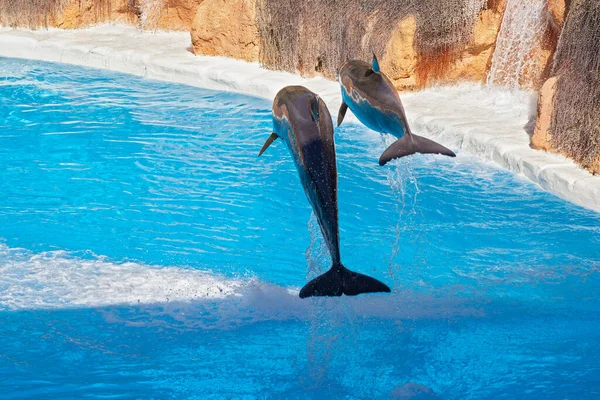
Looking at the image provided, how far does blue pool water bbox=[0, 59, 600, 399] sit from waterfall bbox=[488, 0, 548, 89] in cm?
172

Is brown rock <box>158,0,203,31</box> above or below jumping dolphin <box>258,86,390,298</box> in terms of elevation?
above

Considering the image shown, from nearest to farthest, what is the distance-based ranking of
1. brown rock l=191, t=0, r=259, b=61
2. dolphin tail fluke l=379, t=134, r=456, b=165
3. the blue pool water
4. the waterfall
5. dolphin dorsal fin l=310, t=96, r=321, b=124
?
dolphin dorsal fin l=310, t=96, r=321, b=124, the blue pool water, dolphin tail fluke l=379, t=134, r=456, b=165, the waterfall, brown rock l=191, t=0, r=259, b=61

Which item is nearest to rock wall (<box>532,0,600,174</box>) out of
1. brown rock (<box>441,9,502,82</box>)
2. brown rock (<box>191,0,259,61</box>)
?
brown rock (<box>441,9,502,82</box>)

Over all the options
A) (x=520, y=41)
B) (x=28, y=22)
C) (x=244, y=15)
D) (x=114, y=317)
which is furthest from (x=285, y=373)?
(x=28, y=22)

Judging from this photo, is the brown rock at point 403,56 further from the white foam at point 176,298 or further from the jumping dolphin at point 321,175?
the jumping dolphin at point 321,175

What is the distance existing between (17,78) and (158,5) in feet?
9.50

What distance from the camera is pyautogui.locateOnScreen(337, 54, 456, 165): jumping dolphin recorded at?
4.52 m

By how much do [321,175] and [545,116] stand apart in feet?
13.6

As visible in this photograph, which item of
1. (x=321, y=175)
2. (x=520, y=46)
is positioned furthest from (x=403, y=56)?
(x=321, y=175)

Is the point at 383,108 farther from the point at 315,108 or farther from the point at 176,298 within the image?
the point at 176,298

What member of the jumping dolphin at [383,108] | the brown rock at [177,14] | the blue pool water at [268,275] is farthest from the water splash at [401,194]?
the brown rock at [177,14]

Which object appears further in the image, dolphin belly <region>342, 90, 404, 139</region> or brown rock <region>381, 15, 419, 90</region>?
brown rock <region>381, 15, 419, 90</region>

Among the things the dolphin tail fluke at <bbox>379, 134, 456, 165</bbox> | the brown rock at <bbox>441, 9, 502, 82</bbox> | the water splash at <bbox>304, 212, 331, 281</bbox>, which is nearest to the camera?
the dolphin tail fluke at <bbox>379, 134, 456, 165</bbox>

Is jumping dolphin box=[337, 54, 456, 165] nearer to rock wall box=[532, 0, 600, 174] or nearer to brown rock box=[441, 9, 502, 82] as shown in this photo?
rock wall box=[532, 0, 600, 174]
